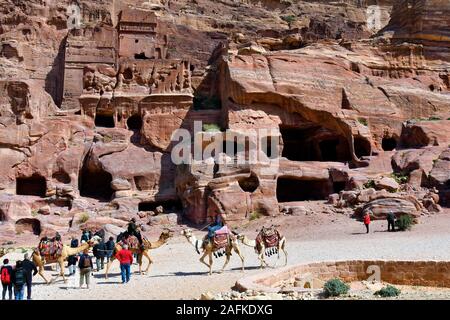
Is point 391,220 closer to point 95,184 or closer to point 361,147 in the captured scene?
point 361,147

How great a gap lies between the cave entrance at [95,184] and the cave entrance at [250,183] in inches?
386

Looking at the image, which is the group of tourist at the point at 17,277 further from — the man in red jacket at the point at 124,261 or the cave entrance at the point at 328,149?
the cave entrance at the point at 328,149

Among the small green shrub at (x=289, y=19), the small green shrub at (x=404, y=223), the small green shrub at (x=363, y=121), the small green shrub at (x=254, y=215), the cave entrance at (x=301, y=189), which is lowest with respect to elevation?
the small green shrub at (x=404, y=223)

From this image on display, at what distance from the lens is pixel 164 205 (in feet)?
114

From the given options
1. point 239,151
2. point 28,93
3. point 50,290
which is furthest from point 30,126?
point 50,290

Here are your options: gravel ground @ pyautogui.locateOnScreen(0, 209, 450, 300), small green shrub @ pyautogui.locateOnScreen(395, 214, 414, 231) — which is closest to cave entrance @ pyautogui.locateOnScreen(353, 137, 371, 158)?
gravel ground @ pyautogui.locateOnScreen(0, 209, 450, 300)

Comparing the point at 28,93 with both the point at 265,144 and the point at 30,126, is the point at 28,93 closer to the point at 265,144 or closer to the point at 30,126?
the point at 30,126

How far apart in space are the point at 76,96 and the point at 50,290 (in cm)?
2946

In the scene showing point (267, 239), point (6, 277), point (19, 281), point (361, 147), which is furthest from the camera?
point (361, 147)

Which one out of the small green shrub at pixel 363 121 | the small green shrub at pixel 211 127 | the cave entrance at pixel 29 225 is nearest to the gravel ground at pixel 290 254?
the cave entrance at pixel 29 225

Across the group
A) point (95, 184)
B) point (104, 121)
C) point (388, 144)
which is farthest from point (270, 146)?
point (104, 121)

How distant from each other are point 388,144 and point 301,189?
26.2ft

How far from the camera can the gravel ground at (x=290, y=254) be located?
1474cm

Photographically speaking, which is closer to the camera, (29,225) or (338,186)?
(29,225)
